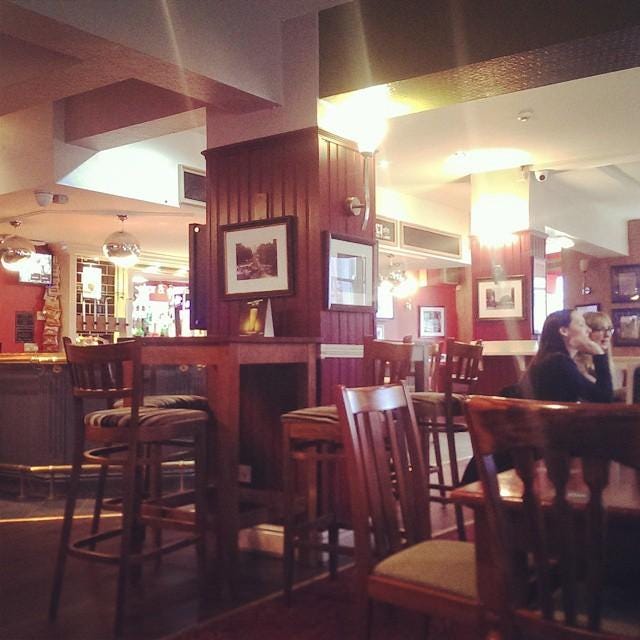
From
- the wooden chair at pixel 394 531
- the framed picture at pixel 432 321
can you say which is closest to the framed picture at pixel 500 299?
the framed picture at pixel 432 321

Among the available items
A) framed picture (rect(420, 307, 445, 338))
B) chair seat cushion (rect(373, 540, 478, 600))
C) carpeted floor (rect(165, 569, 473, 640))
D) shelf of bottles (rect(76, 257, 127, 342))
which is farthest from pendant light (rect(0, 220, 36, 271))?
framed picture (rect(420, 307, 445, 338))

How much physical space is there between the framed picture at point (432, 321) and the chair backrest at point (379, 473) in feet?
37.6

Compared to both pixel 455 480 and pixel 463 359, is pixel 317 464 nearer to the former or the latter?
pixel 455 480

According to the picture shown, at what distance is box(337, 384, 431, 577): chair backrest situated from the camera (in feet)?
5.90

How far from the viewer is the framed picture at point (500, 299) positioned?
309 inches

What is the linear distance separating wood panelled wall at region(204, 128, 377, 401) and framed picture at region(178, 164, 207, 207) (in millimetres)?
2130

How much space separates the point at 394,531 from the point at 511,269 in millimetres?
6424

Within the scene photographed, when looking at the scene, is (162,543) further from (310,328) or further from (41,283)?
(41,283)

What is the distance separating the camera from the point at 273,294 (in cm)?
417

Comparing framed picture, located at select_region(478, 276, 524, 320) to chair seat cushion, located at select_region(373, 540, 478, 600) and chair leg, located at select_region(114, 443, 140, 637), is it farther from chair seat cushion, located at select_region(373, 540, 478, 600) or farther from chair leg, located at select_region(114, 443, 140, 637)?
chair seat cushion, located at select_region(373, 540, 478, 600)

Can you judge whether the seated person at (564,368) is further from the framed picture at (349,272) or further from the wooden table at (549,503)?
the wooden table at (549,503)

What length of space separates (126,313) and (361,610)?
31.4 feet

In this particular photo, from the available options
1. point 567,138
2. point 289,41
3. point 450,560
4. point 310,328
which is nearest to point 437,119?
point 567,138

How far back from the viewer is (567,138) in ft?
21.8
